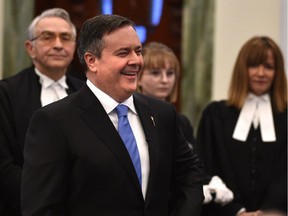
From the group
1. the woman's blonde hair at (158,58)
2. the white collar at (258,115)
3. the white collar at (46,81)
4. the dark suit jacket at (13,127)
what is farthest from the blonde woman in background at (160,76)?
the dark suit jacket at (13,127)

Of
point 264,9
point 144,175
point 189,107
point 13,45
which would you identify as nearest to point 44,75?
point 144,175

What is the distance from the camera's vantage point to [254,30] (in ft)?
22.5

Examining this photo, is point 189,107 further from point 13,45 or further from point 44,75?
point 44,75

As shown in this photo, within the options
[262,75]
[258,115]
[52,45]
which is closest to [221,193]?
[258,115]

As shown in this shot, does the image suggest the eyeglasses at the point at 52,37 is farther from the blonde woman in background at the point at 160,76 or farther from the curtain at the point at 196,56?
the curtain at the point at 196,56

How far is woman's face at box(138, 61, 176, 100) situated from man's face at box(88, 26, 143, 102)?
1528 millimetres

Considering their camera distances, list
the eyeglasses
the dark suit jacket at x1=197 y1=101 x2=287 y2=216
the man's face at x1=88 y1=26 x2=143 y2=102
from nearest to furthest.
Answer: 1. the man's face at x1=88 y1=26 x2=143 y2=102
2. the eyeglasses
3. the dark suit jacket at x1=197 y1=101 x2=287 y2=216

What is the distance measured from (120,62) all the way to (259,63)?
5.93ft

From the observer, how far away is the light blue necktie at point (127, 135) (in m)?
3.14

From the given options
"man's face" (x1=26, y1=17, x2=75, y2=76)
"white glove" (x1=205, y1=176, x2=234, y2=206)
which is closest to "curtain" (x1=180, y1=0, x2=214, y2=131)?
"white glove" (x1=205, y1=176, x2=234, y2=206)

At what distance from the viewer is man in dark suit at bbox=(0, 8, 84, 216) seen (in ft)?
13.1

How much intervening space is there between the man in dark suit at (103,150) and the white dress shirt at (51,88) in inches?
43.4

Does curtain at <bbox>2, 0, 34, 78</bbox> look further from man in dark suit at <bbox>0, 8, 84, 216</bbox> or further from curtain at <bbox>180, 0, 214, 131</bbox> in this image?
man in dark suit at <bbox>0, 8, 84, 216</bbox>

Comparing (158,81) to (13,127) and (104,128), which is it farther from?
(104,128)
